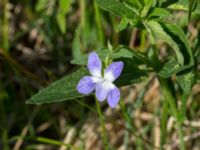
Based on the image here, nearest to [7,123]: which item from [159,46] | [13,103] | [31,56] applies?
[13,103]

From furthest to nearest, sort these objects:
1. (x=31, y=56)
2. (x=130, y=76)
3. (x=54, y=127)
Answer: (x=31, y=56) → (x=54, y=127) → (x=130, y=76)

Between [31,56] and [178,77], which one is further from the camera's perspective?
[31,56]

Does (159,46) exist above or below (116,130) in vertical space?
above

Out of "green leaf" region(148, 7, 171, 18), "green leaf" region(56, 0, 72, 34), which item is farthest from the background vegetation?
"green leaf" region(148, 7, 171, 18)

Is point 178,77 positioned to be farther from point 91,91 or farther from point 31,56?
point 31,56

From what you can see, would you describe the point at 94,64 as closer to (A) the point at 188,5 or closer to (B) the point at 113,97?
(B) the point at 113,97

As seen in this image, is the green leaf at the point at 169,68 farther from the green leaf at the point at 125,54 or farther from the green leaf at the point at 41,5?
the green leaf at the point at 41,5

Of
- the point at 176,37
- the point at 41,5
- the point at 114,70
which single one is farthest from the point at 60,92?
the point at 41,5
